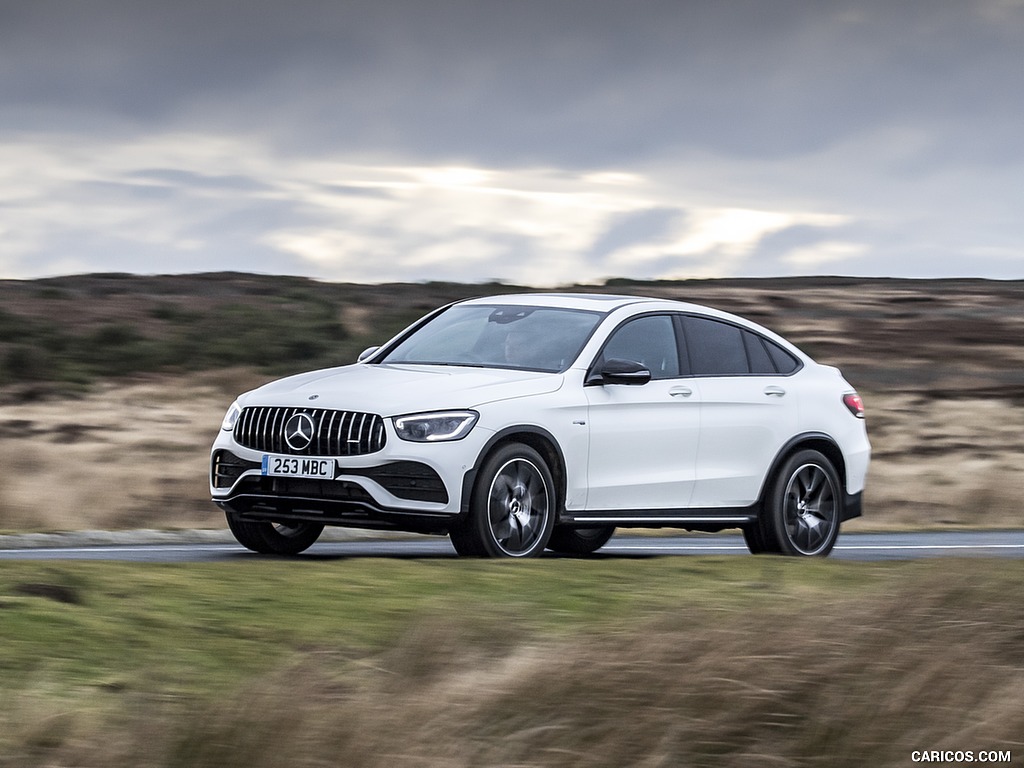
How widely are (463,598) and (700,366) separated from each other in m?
3.81

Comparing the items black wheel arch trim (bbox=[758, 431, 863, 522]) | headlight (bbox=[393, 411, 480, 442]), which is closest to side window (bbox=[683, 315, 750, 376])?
black wheel arch trim (bbox=[758, 431, 863, 522])

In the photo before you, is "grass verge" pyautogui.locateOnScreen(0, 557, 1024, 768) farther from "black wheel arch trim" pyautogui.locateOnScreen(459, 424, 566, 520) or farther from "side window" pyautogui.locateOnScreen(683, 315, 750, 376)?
"side window" pyautogui.locateOnScreen(683, 315, 750, 376)

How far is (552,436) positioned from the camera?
10.8 metres

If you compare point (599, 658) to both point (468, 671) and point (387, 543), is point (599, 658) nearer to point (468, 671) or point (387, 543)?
point (468, 671)

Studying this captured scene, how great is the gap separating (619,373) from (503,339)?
849mm

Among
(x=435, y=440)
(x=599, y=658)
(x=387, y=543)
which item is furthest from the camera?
(x=387, y=543)

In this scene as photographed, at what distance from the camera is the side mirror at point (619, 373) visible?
11.1 meters

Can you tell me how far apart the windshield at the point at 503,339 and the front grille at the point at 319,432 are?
111cm

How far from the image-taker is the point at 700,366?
39.5 feet

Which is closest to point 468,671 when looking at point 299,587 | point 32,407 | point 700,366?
point 299,587

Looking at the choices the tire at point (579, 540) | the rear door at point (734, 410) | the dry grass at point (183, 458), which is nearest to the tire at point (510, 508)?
the rear door at point (734, 410)

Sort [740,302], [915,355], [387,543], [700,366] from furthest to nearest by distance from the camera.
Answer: [740,302] < [915,355] < [387,543] < [700,366]

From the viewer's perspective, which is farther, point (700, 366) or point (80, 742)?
point (700, 366)

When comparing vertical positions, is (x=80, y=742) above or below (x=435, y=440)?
below
